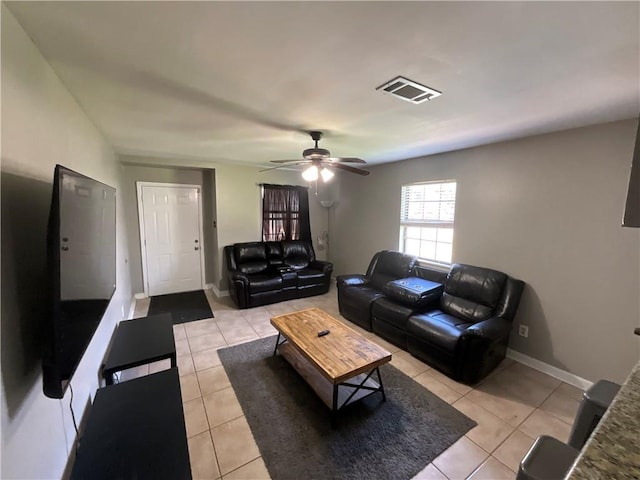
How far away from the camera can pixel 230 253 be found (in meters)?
4.66

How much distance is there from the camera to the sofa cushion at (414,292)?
3.04 meters

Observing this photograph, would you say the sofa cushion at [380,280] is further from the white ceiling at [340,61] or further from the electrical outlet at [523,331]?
the white ceiling at [340,61]

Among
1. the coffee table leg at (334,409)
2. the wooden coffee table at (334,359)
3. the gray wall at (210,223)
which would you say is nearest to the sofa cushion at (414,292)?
the wooden coffee table at (334,359)

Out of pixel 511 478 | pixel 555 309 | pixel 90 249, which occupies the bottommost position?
pixel 511 478

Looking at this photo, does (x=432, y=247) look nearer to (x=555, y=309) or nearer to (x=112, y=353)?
(x=555, y=309)

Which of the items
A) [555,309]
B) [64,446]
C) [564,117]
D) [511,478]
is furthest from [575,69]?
[64,446]

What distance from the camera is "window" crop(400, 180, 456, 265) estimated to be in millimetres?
3586

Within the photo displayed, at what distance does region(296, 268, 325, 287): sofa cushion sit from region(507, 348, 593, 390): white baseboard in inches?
112

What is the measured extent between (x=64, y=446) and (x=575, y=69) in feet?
10.6

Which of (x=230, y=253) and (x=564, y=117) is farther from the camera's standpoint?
(x=230, y=253)

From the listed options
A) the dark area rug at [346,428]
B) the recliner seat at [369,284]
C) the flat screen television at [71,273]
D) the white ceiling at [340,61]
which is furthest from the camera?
the recliner seat at [369,284]

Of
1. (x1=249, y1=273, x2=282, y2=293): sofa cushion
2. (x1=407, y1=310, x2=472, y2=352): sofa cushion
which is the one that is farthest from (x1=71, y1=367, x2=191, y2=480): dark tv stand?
(x1=249, y1=273, x2=282, y2=293): sofa cushion

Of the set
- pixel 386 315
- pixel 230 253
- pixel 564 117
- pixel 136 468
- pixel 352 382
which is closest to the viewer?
pixel 136 468

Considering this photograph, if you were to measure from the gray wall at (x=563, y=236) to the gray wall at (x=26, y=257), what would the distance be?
12.1 feet
